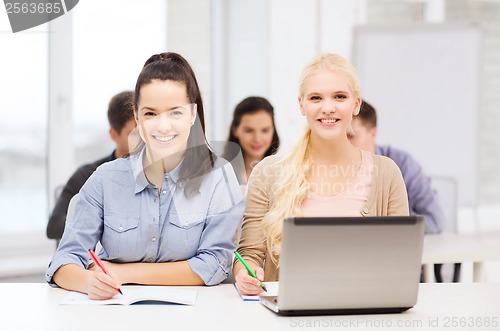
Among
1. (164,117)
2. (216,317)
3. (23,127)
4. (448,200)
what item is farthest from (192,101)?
(23,127)

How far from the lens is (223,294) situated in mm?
1839

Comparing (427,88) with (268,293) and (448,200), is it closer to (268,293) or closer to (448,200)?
(448,200)

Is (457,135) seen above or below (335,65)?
below

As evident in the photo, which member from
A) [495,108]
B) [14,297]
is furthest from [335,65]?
[495,108]

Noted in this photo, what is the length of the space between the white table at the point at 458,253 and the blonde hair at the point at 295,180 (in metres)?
0.91

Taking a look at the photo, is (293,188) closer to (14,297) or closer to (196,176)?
(196,176)

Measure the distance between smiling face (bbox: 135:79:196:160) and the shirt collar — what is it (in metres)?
0.04

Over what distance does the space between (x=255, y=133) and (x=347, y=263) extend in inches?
77.4

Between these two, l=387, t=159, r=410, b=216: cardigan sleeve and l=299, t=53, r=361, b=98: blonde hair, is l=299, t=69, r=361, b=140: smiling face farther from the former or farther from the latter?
l=387, t=159, r=410, b=216: cardigan sleeve

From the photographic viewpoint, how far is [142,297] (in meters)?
1.73

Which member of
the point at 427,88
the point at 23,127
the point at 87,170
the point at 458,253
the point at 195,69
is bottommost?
the point at 458,253

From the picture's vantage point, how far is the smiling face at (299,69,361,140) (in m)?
1.97

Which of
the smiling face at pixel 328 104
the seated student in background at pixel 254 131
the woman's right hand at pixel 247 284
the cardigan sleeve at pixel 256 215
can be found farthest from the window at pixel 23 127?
the woman's right hand at pixel 247 284

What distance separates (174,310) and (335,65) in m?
0.83
